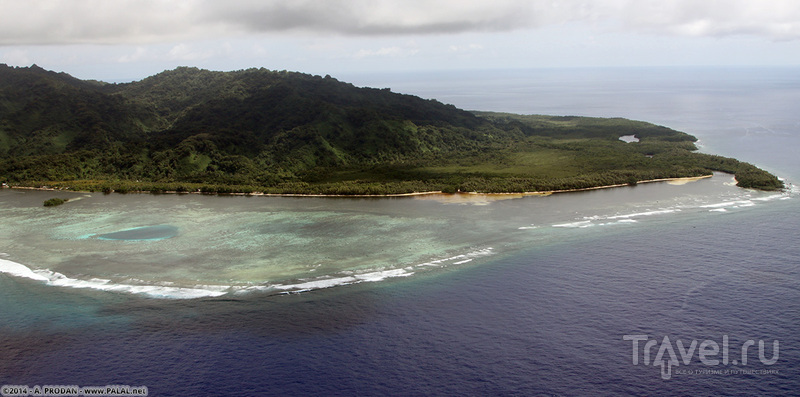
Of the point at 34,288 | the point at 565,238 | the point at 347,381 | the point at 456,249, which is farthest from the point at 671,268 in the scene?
the point at 34,288

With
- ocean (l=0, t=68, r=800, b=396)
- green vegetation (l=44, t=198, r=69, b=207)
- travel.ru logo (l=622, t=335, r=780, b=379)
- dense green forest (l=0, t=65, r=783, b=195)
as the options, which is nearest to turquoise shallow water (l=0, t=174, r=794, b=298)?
ocean (l=0, t=68, r=800, b=396)

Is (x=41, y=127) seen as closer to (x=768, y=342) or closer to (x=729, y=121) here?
(x=768, y=342)

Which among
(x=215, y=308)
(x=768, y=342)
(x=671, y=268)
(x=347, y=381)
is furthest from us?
(x=671, y=268)

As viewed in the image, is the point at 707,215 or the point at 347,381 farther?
the point at 707,215

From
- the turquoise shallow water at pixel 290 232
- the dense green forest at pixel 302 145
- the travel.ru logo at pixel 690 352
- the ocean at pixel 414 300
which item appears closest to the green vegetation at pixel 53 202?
the turquoise shallow water at pixel 290 232

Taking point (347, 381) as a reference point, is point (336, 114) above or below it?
above

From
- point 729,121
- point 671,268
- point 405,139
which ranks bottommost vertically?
point 671,268

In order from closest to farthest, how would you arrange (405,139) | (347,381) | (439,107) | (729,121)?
1. (347,381)
2. (405,139)
3. (439,107)
4. (729,121)
